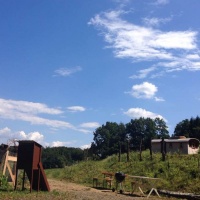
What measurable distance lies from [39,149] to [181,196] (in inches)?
343

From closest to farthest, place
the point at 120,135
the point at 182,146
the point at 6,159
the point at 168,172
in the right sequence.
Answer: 1. the point at 6,159
2. the point at 168,172
3. the point at 182,146
4. the point at 120,135

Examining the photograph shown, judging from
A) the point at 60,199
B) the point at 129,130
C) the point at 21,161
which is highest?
the point at 129,130

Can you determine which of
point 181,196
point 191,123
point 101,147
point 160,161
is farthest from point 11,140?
point 101,147

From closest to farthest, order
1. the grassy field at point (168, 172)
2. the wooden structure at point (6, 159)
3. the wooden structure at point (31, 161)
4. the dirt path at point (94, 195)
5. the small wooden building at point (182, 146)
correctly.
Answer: the dirt path at point (94, 195) → the wooden structure at point (31, 161) → the wooden structure at point (6, 159) → the grassy field at point (168, 172) → the small wooden building at point (182, 146)

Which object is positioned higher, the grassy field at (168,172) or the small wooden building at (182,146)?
the small wooden building at (182,146)

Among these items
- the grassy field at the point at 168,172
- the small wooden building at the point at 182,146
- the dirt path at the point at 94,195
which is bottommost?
the dirt path at the point at 94,195

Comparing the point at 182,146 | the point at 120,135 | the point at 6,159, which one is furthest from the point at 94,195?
the point at 120,135

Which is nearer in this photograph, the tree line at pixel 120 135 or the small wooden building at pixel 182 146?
the small wooden building at pixel 182 146

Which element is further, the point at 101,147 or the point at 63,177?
the point at 101,147

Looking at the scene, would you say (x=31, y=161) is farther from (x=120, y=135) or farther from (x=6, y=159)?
(x=120, y=135)

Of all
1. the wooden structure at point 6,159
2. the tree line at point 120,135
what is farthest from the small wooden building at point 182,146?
the tree line at point 120,135

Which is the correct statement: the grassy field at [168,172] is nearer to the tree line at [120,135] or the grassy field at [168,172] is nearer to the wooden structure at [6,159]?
the wooden structure at [6,159]

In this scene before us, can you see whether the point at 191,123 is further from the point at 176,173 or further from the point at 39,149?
the point at 39,149

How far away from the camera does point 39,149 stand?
19.9 m
